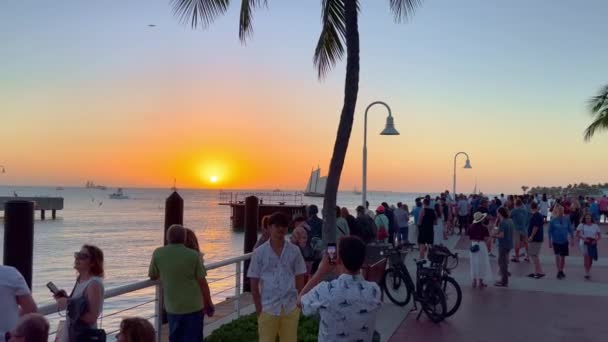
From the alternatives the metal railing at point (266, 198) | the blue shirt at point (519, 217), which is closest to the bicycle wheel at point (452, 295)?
the blue shirt at point (519, 217)

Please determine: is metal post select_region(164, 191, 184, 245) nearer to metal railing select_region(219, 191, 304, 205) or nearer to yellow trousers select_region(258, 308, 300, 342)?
yellow trousers select_region(258, 308, 300, 342)

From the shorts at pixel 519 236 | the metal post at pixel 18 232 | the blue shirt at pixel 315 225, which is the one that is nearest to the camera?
the metal post at pixel 18 232

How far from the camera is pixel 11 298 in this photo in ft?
14.2

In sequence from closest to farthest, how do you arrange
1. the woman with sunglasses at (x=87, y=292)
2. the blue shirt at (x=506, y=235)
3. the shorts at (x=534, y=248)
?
the woman with sunglasses at (x=87, y=292) → the blue shirt at (x=506, y=235) → the shorts at (x=534, y=248)

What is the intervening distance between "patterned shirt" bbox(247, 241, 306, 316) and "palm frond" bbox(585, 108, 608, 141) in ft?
91.4

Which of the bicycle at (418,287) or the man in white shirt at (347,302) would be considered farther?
the bicycle at (418,287)

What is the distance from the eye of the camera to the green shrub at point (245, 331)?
745 centimetres

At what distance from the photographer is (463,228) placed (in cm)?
2747

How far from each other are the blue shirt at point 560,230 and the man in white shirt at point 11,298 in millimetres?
12196

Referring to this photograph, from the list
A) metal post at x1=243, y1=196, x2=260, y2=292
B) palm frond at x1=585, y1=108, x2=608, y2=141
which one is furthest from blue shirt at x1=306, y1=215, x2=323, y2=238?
palm frond at x1=585, y1=108, x2=608, y2=141

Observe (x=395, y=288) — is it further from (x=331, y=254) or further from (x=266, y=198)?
(x=266, y=198)

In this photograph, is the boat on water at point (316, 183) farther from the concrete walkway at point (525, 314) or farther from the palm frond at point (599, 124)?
the concrete walkway at point (525, 314)

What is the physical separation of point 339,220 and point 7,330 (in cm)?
771

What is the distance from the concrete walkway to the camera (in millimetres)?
8406
